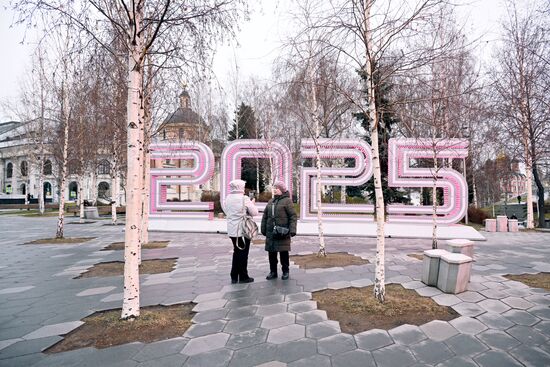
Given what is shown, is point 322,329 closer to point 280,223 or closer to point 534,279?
point 280,223

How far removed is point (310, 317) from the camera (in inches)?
169

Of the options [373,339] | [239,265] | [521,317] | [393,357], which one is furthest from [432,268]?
[239,265]

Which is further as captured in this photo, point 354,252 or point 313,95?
point 354,252

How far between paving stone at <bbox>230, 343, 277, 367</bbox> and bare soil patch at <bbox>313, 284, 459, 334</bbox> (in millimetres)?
1052

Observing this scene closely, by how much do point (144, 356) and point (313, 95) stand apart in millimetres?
7194

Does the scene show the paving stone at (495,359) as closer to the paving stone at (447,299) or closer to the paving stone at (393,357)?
the paving stone at (393,357)

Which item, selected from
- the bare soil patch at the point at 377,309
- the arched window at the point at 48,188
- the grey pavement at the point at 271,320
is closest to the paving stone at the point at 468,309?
the grey pavement at the point at 271,320

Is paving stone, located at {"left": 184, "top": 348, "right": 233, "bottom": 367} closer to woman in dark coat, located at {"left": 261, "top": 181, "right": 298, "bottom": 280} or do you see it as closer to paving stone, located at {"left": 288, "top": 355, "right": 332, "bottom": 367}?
paving stone, located at {"left": 288, "top": 355, "right": 332, "bottom": 367}

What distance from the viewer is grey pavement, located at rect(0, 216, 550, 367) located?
3.23 m

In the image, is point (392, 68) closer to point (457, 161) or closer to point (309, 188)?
point (309, 188)

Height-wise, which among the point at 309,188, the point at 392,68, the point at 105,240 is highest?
the point at 392,68

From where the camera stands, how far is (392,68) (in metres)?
5.04

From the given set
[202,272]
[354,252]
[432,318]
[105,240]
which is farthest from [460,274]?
[105,240]

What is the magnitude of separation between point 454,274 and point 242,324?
3620mm
